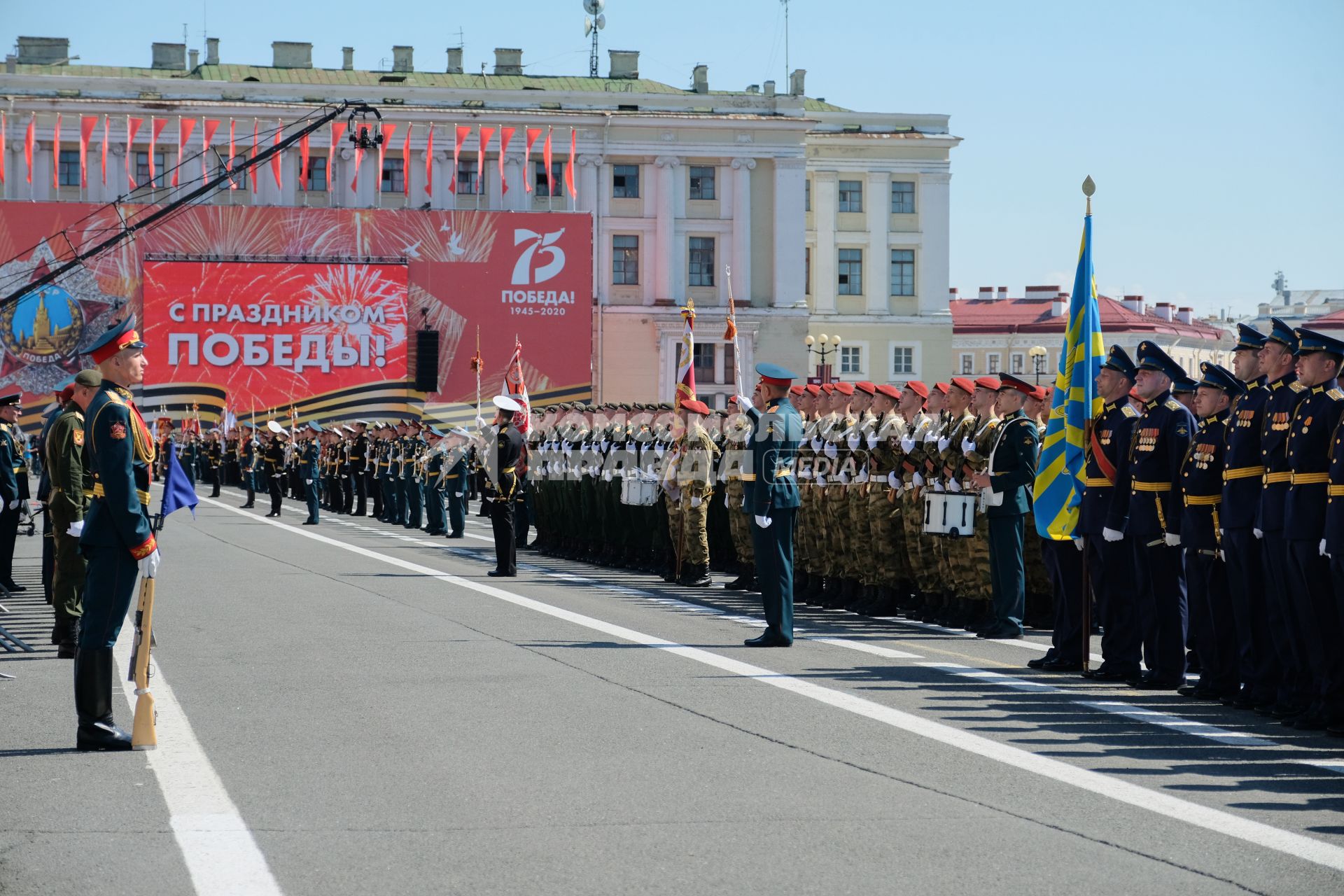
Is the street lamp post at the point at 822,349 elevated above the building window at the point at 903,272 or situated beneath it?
situated beneath

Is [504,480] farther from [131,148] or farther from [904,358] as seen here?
[904,358]

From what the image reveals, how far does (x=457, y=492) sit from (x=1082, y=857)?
2391 cm

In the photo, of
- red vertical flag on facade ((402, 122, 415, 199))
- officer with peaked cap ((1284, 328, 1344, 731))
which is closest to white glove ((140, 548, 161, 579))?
officer with peaked cap ((1284, 328, 1344, 731))

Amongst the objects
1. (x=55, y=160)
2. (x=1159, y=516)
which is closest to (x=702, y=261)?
(x=55, y=160)

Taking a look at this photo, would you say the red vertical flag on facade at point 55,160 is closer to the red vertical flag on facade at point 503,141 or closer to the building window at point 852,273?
the red vertical flag on facade at point 503,141

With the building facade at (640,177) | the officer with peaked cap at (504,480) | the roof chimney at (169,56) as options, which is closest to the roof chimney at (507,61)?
the building facade at (640,177)

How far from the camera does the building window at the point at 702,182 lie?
75.7 meters

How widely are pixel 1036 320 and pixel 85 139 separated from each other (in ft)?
194

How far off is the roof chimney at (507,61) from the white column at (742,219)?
42.3ft

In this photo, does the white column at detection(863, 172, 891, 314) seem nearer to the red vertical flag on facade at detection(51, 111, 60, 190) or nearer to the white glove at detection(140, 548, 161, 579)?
the red vertical flag on facade at detection(51, 111, 60, 190)

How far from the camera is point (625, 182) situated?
74938mm

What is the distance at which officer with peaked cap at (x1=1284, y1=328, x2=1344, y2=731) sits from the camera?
893 centimetres

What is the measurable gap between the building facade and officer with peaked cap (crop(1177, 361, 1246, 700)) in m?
57.5

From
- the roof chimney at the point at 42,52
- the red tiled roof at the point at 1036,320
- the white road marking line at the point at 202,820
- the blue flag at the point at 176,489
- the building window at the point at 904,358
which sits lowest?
the white road marking line at the point at 202,820
